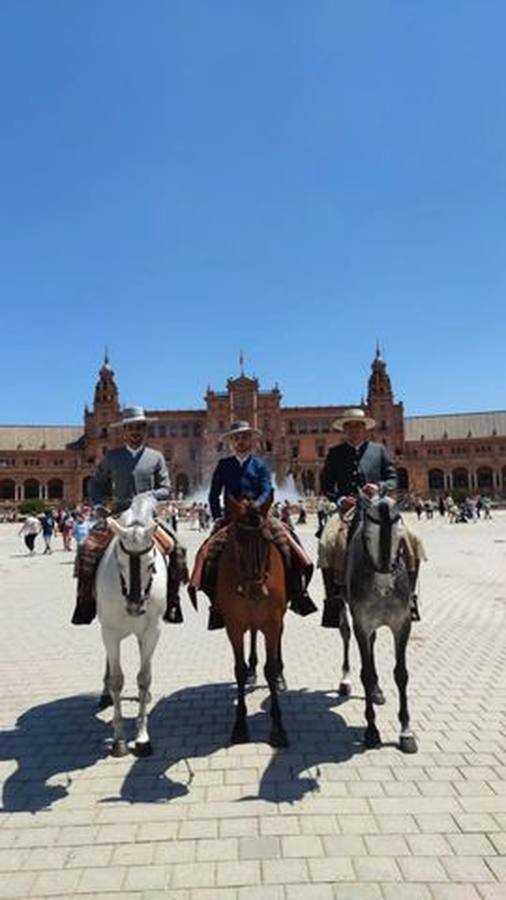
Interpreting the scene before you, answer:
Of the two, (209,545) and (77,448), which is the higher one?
(77,448)

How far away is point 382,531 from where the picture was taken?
5.73m

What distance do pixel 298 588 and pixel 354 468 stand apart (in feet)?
4.75

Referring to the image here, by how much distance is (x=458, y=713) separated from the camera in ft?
22.2

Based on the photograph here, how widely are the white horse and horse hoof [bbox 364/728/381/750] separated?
6.18ft

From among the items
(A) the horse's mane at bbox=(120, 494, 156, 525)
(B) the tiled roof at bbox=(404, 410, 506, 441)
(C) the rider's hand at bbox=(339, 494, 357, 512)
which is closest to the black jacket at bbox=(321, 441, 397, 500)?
(C) the rider's hand at bbox=(339, 494, 357, 512)

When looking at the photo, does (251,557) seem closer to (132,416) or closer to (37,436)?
(132,416)

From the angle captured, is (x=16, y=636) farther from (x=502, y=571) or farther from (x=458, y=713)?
(x=502, y=571)

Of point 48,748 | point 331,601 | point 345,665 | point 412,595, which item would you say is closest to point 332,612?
point 331,601

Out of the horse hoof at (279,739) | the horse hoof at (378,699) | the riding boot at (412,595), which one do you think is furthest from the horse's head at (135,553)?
the horse hoof at (378,699)

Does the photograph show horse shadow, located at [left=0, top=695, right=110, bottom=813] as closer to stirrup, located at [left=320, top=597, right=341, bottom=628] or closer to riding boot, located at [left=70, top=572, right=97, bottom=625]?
riding boot, located at [left=70, top=572, right=97, bottom=625]

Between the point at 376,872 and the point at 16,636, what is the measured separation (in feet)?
30.0

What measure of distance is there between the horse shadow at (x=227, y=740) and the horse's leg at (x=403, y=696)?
0.40m

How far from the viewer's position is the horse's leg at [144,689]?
5.95 metres

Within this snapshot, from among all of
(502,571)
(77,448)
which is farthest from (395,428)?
(502,571)
